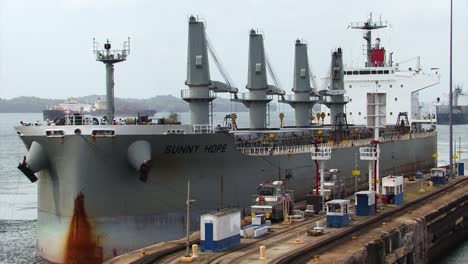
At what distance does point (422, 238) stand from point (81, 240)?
48.1 ft

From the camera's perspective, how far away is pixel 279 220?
29.3 metres

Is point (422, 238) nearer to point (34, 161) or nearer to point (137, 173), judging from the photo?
point (137, 173)

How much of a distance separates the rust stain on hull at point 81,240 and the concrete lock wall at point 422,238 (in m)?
11.4

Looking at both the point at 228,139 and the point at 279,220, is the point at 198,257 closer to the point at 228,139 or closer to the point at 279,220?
the point at 279,220

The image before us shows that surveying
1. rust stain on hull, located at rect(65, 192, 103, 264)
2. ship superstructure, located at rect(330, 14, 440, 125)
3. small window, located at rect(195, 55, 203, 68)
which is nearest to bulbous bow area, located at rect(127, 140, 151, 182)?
rust stain on hull, located at rect(65, 192, 103, 264)

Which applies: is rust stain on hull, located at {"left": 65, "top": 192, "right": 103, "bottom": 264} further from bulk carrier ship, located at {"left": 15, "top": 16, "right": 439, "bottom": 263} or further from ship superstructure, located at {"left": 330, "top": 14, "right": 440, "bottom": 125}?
ship superstructure, located at {"left": 330, "top": 14, "right": 440, "bottom": 125}

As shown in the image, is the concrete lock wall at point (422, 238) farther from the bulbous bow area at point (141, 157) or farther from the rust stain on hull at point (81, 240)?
the rust stain on hull at point (81, 240)

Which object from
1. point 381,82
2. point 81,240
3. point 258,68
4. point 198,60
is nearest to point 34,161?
point 81,240

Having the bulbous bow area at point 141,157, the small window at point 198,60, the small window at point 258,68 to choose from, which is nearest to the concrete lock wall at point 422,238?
the bulbous bow area at point 141,157

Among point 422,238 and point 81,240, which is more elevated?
point 81,240

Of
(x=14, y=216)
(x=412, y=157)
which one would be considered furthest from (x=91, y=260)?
(x=412, y=157)

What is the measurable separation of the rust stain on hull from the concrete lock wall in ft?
37.4

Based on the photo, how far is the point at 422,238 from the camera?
29891mm

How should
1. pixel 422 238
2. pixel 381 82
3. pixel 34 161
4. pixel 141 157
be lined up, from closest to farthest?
pixel 141 157, pixel 34 161, pixel 422 238, pixel 381 82
